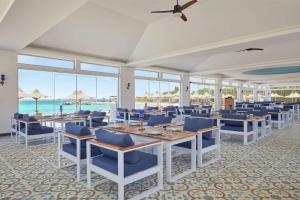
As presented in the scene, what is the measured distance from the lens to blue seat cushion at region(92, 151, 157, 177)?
8.82 ft

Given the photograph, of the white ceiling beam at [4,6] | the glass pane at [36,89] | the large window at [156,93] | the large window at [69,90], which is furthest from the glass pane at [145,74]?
the white ceiling beam at [4,6]

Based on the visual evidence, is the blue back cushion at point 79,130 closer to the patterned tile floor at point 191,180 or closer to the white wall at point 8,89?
the patterned tile floor at point 191,180

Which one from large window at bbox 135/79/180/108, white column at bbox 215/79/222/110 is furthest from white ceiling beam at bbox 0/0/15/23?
white column at bbox 215/79/222/110

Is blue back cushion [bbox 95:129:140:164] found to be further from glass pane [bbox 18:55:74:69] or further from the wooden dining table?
glass pane [bbox 18:55:74:69]

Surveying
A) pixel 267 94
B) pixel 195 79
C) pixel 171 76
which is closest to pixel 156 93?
pixel 171 76

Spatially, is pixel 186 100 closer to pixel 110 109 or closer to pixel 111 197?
pixel 110 109

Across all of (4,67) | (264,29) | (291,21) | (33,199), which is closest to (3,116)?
(4,67)

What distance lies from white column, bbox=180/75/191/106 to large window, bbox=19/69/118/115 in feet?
17.3

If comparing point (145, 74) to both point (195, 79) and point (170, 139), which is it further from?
point (170, 139)

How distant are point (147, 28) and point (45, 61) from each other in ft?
14.2

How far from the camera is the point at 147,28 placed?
8219mm

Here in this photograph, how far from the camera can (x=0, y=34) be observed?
5.72 metres

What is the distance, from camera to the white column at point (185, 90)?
1481 centimetres

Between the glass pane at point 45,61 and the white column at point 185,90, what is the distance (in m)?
7.88
